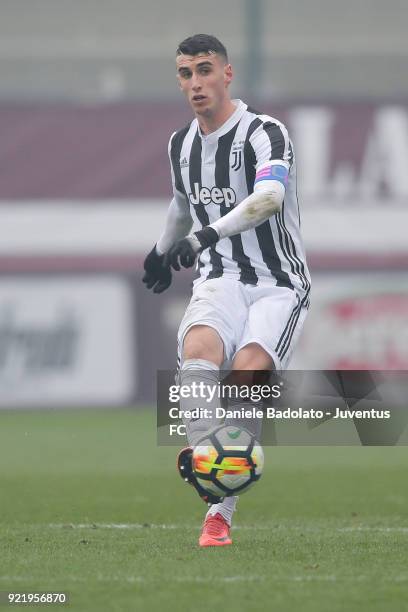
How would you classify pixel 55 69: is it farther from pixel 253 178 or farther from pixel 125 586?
pixel 125 586

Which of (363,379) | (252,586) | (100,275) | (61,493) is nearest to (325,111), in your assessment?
(100,275)

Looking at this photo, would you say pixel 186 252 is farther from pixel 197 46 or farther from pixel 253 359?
pixel 197 46

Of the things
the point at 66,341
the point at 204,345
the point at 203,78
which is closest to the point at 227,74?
the point at 203,78

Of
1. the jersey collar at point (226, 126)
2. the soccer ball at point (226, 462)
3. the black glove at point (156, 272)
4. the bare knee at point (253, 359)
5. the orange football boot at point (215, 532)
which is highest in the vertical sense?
the jersey collar at point (226, 126)

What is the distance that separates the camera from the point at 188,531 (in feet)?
22.1

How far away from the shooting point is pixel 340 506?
8.17m

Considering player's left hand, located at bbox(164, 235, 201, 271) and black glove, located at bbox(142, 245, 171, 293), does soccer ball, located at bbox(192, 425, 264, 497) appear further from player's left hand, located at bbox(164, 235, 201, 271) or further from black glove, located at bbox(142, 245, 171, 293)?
black glove, located at bbox(142, 245, 171, 293)

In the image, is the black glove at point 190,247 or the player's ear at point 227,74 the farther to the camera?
the player's ear at point 227,74

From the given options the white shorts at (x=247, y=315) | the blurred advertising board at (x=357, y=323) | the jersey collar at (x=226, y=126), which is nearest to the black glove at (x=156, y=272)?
the white shorts at (x=247, y=315)

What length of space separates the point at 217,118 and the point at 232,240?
55 centimetres

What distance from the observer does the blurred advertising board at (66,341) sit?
588 inches

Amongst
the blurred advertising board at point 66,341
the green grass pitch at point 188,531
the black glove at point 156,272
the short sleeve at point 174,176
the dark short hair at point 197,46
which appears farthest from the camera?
the blurred advertising board at point 66,341

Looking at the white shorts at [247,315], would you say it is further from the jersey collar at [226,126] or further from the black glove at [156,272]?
the jersey collar at [226,126]

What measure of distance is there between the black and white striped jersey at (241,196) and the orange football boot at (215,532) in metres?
1.06
